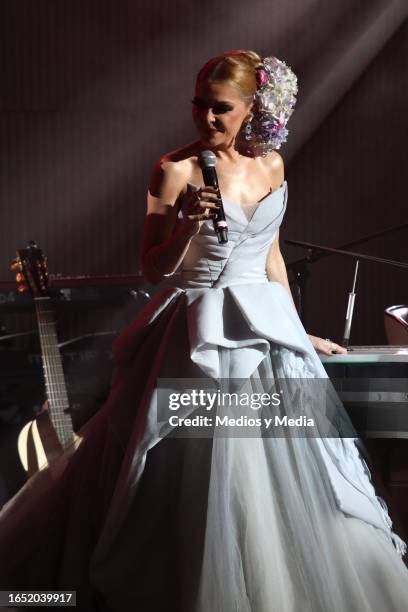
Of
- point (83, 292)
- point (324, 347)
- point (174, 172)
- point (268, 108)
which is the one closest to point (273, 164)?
point (268, 108)

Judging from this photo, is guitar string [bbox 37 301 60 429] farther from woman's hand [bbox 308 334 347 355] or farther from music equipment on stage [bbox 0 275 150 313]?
woman's hand [bbox 308 334 347 355]

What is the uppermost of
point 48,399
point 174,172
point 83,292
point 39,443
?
point 83,292

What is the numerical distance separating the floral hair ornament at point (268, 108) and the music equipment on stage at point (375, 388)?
2.01 ft

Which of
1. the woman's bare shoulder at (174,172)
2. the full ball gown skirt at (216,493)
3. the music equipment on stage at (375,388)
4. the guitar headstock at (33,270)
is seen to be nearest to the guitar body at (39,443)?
the guitar headstock at (33,270)

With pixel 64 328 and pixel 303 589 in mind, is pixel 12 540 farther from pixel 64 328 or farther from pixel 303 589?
pixel 64 328

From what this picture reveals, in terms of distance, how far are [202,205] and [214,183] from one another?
55 millimetres

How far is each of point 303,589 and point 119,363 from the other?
0.54 metres

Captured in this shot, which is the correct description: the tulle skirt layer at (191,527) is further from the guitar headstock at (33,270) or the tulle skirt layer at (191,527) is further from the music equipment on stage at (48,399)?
the guitar headstock at (33,270)

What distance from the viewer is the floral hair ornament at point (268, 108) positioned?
1478 millimetres

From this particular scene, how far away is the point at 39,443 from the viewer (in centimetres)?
219

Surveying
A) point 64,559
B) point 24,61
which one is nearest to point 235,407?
point 64,559

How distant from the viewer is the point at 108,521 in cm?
130

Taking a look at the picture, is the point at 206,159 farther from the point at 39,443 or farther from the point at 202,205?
the point at 39,443

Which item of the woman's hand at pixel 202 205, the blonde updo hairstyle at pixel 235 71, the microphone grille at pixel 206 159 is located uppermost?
the blonde updo hairstyle at pixel 235 71
